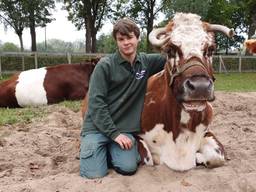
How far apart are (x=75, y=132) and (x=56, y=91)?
343 centimetres

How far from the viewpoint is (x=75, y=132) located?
6133 mm

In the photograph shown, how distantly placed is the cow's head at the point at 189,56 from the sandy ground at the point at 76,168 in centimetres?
71

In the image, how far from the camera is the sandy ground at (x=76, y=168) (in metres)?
3.73

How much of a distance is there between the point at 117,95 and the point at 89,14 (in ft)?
82.6

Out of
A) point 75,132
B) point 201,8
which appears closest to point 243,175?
point 75,132

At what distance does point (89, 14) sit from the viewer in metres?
28.8

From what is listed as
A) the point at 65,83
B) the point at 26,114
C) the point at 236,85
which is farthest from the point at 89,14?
the point at 26,114

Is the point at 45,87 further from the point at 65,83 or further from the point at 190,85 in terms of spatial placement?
the point at 190,85

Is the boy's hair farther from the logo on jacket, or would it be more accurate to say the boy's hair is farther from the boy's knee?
the boy's knee

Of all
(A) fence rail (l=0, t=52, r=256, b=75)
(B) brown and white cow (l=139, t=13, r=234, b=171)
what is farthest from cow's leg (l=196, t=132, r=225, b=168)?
(A) fence rail (l=0, t=52, r=256, b=75)

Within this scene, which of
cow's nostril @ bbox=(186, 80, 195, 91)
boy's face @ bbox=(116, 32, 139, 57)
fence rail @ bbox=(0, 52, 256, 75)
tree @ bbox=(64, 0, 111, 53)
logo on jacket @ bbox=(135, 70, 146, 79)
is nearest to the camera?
cow's nostril @ bbox=(186, 80, 195, 91)

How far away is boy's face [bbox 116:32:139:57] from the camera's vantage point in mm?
Answer: 4141

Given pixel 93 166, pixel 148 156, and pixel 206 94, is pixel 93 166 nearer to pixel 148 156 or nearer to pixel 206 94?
pixel 148 156

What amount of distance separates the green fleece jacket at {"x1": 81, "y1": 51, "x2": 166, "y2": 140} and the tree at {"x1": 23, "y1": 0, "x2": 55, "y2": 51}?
24.1 meters
